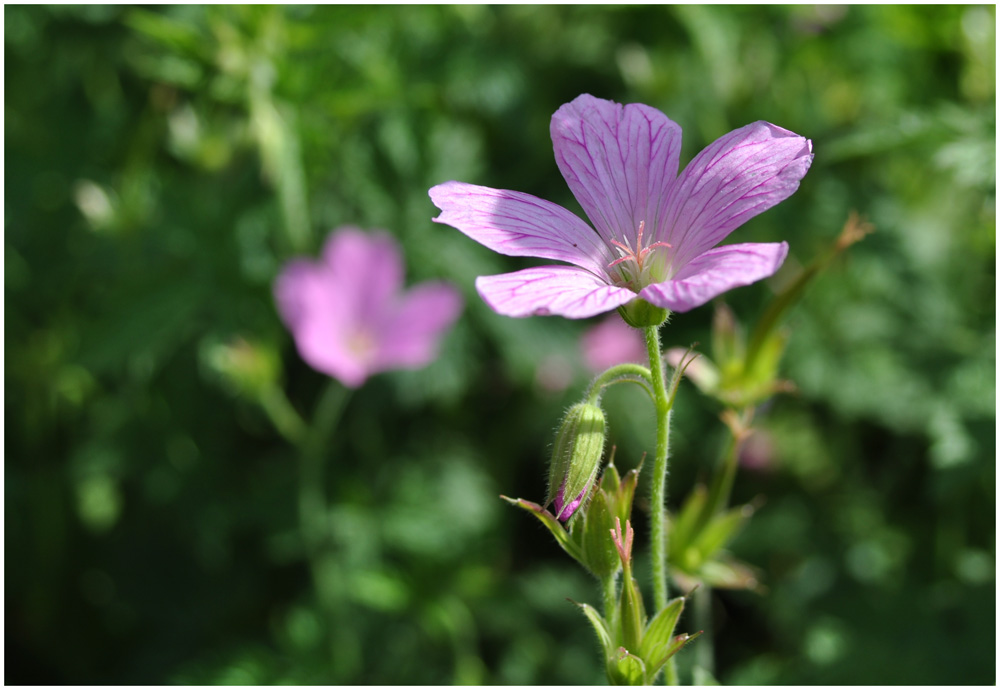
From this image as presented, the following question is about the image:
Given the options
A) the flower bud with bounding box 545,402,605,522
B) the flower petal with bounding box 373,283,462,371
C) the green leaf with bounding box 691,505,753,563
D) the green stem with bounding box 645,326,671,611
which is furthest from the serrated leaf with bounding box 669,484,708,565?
the flower petal with bounding box 373,283,462,371

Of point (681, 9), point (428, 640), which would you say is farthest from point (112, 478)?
point (681, 9)

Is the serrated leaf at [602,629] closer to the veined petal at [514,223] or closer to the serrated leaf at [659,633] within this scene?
the serrated leaf at [659,633]

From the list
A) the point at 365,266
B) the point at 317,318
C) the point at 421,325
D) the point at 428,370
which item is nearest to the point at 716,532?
the point at 428,370

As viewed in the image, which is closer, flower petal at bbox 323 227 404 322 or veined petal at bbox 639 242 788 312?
veined petal at bbox 639 242 788 312

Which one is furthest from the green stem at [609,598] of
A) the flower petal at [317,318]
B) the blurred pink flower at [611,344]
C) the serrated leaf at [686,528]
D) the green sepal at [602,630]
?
the blurred pink flower at [611,344]

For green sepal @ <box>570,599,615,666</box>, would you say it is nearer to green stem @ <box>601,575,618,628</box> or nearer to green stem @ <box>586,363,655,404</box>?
green stem @ <box>601,575,618,628</box>

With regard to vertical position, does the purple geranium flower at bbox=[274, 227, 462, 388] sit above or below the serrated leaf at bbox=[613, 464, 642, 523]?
above
